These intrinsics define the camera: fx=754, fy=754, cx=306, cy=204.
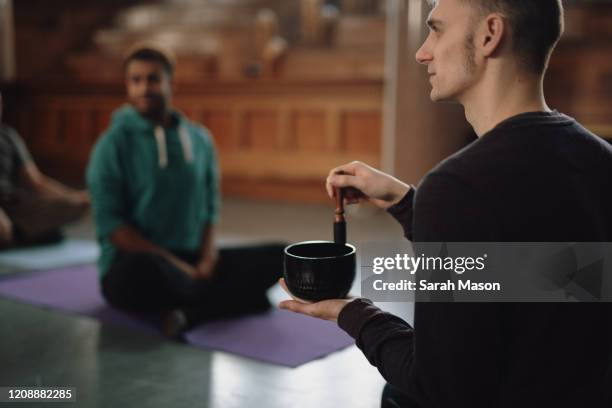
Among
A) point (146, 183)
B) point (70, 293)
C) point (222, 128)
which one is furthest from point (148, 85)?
point (222, 128)

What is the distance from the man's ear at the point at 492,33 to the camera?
3.23 ft

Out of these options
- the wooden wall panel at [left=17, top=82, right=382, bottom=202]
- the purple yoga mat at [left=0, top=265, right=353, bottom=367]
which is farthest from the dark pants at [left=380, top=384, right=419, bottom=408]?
the wooden wall panel at [left=17, top=82, right=382, bottom=202]

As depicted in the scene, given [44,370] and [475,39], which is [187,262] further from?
[475,39]

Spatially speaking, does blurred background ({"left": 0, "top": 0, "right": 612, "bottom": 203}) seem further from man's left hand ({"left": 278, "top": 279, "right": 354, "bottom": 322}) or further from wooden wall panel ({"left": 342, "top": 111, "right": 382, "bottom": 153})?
man's left hand ({"left": 278, "top": 279, "right": 354, "bottom": 322})

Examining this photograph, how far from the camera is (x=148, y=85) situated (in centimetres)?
271

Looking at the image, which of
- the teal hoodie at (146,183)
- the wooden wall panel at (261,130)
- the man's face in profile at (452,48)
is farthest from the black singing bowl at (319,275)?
the wooden wall panel at (261,130)

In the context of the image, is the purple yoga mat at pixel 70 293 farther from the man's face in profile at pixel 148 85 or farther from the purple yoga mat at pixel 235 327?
the man's face in profile at pixel 148 85

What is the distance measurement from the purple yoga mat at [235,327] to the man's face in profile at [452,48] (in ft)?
4.25

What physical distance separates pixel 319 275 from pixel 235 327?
4.77 ft

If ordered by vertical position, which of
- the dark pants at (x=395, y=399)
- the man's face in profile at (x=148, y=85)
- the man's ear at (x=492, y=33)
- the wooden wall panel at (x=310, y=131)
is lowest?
the dark pants at (x=395, y=399)

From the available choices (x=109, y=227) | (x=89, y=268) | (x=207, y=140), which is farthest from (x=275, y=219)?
(x=109, y=227)

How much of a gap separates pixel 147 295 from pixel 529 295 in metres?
1.84

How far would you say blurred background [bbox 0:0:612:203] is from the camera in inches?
182

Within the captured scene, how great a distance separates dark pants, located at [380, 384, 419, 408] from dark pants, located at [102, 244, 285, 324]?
1.28m
